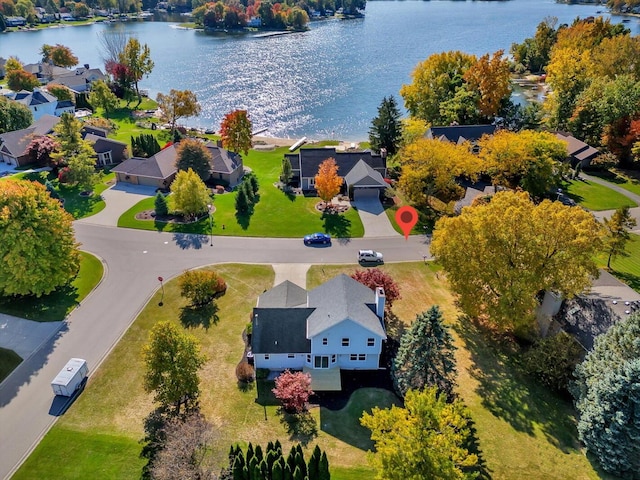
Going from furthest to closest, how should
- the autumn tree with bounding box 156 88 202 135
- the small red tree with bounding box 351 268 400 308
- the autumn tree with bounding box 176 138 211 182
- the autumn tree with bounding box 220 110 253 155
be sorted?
the autumn tree with bounding box 156 88 202 135
the autumn tree with bounding box 220 110 253 155
the autumn tree with bounding box 176 138 211 182
the small red tree with bounding box 351 268 400 308

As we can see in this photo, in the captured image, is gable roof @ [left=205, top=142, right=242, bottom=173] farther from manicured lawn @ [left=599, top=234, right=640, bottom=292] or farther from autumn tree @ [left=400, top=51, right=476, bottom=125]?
manicured lawn @ [left=599, top=234, right=640, bottom=292]

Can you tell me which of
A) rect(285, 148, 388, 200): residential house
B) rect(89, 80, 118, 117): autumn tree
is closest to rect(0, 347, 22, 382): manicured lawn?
rect(285, 148, 388, 200): residential house

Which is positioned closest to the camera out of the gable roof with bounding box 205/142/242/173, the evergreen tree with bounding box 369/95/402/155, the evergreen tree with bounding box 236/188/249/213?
the evergreen tree with bounding box 236/188/249/213

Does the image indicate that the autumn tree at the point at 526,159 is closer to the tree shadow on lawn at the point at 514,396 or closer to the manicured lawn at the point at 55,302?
the tree shadow on lawn at the point at 514,396

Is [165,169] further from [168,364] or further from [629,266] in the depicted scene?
[629,266]

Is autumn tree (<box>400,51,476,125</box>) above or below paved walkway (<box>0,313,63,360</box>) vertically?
above

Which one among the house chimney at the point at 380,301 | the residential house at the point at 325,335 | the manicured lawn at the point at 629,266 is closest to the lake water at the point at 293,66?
the manicured lawn at the point at 629,266
